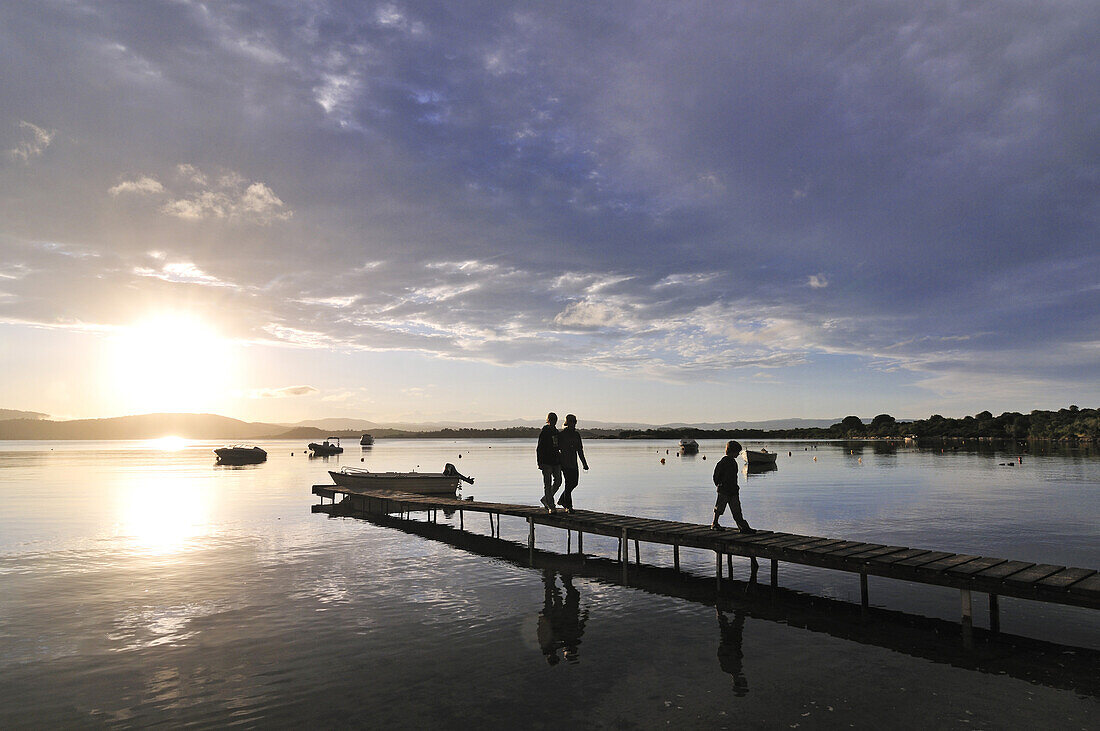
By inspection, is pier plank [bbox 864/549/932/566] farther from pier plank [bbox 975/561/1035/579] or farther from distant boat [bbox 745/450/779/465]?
distant boat [bbox 745/450/779/465]

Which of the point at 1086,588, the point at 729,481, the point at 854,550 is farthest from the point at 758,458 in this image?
the point at 1086,588

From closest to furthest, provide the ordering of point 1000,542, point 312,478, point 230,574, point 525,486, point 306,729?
point 306,729, point 230,574, point 1000,542, point 525,486, point 312,478

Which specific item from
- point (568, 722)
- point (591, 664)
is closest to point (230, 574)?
point (591, 664)

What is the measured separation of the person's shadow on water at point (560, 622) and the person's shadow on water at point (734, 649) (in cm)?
304

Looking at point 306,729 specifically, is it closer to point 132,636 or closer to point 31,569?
point 132,636

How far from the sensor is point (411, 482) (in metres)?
45.9

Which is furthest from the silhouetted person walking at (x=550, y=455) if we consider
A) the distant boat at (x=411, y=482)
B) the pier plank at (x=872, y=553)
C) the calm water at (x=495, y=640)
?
the distant boat at (x=411, y=482)

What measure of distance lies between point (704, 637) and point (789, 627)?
2.45 metres

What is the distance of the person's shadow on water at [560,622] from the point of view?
13.4m

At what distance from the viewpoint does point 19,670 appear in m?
12.5

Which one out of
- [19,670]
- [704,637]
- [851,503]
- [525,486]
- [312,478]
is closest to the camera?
[19,670]

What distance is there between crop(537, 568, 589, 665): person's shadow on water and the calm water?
87mm

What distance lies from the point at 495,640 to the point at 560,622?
88.2 inches

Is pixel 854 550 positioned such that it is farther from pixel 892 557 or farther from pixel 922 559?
pixel 922 559
